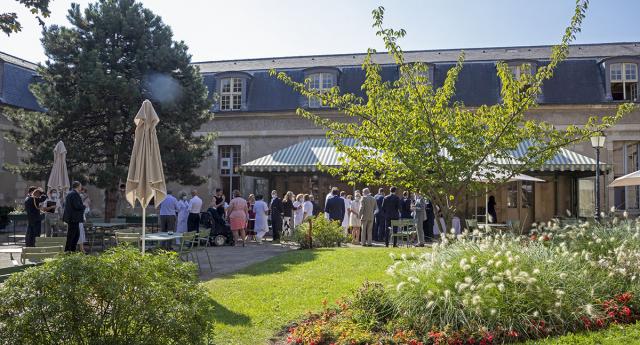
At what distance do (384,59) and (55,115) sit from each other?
1448cm

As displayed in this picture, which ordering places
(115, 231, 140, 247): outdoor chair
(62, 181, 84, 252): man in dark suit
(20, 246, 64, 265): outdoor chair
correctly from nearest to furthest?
(20, 246, 64, 265): outdoor chair < (115, 231, 140, 247): outdoor chair < (62, 181, 84, 252): man in dark suit

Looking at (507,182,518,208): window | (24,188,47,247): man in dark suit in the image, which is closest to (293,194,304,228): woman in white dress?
(24,188,47,247): man in dark suit

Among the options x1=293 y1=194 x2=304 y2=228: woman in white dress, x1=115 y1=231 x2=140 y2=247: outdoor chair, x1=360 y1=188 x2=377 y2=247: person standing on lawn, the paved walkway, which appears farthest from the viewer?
x1=293 y1=194 x2=304 y2=228: woman in white dress

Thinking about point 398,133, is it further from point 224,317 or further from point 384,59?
point 384,59

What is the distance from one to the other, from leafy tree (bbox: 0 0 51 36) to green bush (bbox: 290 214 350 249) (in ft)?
27.7

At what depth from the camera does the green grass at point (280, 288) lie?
19.7ft

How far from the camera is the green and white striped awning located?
61.7 feet

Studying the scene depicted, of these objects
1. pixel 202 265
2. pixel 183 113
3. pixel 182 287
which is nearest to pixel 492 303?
pixel 182 287

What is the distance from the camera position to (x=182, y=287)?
4.41 m

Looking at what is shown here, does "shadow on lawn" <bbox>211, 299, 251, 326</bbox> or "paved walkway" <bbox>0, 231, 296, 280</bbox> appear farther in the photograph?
"paved walkway" <bbox>0, 231, 296, 280</bbox>

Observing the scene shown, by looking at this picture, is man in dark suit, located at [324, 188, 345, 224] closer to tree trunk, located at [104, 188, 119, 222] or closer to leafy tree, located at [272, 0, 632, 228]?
leafy tree, located at [272, 0, 632, 228]

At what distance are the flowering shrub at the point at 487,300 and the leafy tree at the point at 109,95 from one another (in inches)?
583

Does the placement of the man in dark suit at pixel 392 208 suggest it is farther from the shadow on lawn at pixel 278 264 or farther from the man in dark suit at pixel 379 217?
the shadow on lawn at pixel 278 264

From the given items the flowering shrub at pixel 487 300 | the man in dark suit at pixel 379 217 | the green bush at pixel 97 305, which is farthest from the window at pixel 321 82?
the green bush at pixel 97 305
